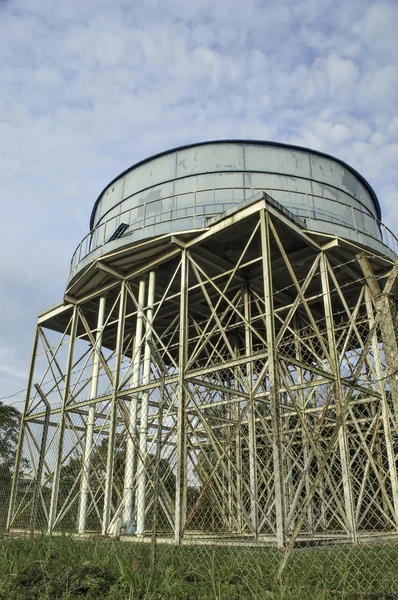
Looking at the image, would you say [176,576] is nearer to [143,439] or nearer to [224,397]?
[143,439]

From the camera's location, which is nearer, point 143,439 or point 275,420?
point 275,420

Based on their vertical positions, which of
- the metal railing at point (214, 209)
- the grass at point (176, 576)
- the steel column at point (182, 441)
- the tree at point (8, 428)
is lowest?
the grass at point (176, 576)

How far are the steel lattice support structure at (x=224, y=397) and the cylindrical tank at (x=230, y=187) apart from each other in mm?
754

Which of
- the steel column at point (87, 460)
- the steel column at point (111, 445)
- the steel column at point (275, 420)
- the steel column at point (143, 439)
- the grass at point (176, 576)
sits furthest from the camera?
the steel column at point (87, 460)

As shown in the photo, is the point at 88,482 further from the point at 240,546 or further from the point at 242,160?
the point at 242,160

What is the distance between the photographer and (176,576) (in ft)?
20.0

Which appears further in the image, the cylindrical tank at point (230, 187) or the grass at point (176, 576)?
the cylindrical tank at point (230, 187)

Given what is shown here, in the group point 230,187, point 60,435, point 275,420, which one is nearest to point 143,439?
point 60,435

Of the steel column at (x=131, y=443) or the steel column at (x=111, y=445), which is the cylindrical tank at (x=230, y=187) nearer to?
the steel column at (x=131, y=443)

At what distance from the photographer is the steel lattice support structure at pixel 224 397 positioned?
11.2 metres

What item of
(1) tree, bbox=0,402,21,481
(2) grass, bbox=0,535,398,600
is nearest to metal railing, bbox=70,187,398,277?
(2) grass, bbox=0,535,398,600

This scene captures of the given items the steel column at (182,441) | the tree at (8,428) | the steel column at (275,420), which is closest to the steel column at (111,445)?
the steel column at (182,441)

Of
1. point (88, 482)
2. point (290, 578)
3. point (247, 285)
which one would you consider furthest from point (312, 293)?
point (290, 578)

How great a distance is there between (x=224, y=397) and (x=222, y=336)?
2932 mm
